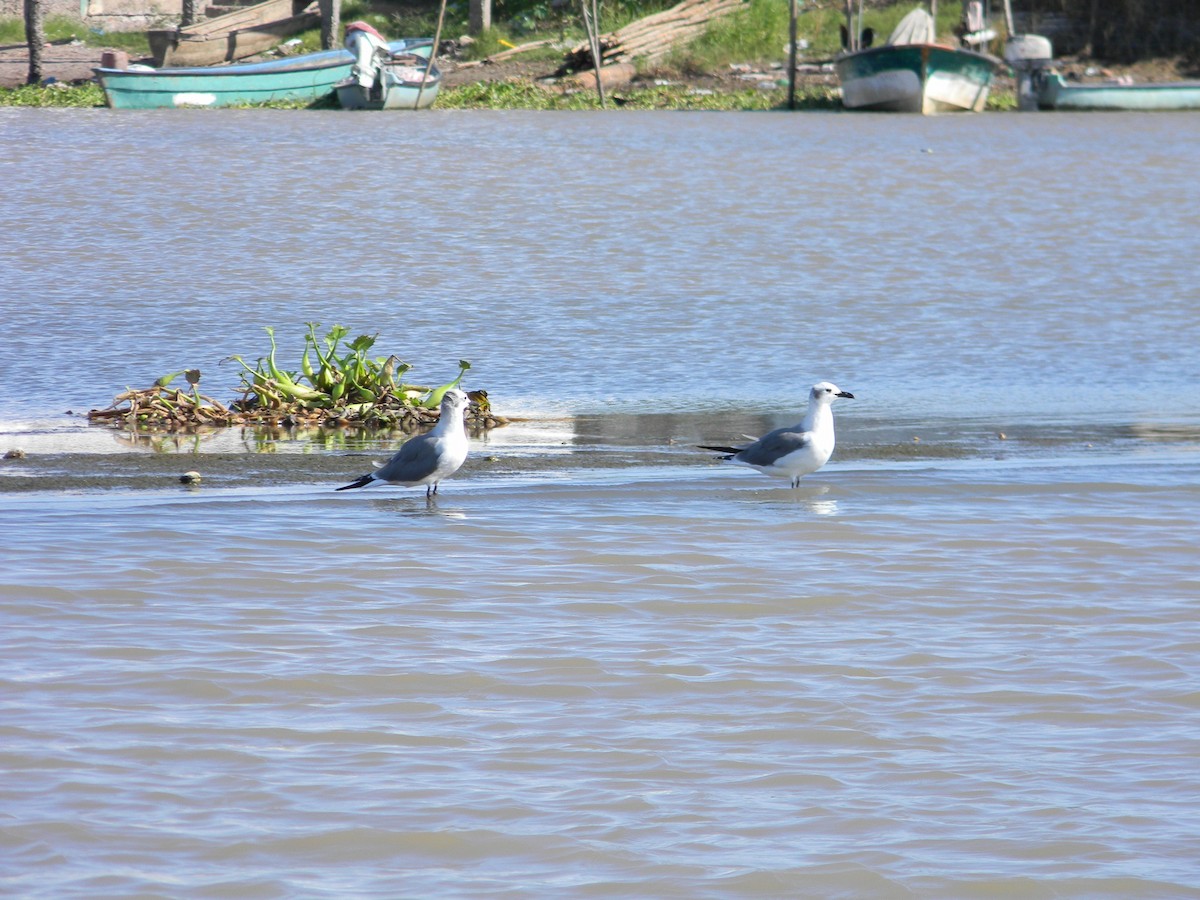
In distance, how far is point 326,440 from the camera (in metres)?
9.12

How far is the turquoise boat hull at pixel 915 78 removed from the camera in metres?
35.2

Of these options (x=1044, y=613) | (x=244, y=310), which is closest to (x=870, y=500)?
(x=1044, y=613)

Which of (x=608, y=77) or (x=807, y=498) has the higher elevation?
(x=608, y=77)

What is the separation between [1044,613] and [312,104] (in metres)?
32.6

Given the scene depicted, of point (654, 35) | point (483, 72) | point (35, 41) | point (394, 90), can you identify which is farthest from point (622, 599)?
point (654, 35)

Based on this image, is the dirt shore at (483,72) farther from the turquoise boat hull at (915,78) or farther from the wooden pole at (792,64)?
the turquoise boat hull at (915,78)

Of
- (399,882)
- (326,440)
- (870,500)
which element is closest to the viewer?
(399,882)

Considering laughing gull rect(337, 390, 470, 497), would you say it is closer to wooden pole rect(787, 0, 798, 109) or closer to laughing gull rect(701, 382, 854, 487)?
laughing gull rect(701, 382, 854, 487)

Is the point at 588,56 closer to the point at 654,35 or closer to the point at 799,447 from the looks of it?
the point at 654,35

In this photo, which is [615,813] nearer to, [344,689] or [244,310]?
[344,689]

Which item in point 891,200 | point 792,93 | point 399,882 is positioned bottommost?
point 399,882

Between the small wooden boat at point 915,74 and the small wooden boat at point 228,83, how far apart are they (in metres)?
10.4

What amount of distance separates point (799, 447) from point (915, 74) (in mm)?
29442

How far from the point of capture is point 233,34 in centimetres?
4041
